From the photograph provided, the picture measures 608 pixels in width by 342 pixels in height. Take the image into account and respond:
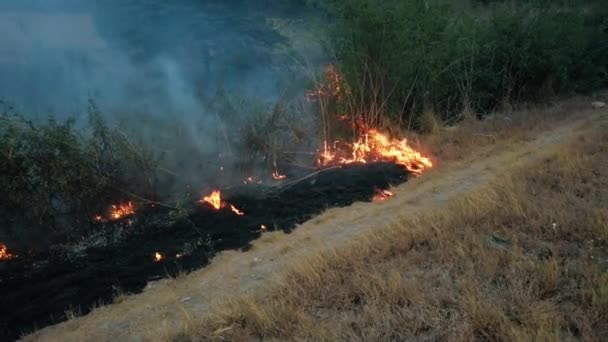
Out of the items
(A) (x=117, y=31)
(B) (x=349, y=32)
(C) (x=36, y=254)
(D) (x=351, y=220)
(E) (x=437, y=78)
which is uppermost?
(A) (x=117, y=31)

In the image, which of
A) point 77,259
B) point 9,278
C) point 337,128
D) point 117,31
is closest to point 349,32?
point 337,128

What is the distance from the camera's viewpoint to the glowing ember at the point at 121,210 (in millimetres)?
6535

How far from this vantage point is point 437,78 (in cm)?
930

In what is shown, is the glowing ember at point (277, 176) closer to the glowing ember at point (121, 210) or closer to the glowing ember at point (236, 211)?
the glowing ember at point (236, 211)

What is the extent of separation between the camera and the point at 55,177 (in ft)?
20.0

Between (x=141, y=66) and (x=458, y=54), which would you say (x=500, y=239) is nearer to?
(x=458, y=54)

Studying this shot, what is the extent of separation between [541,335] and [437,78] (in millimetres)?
7412

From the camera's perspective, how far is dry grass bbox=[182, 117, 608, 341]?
279 centimetres

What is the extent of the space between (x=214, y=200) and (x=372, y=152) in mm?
3041

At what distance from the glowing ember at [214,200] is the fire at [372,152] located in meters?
2.15

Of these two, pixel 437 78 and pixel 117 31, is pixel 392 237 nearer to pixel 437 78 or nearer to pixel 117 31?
pixel 437 78

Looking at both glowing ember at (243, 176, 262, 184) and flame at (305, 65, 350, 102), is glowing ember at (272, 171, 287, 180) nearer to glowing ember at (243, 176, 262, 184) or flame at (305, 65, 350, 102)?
glowing ember at (243, 176, 262, 184)

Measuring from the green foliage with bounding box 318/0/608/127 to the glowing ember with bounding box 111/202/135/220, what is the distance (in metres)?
4.33

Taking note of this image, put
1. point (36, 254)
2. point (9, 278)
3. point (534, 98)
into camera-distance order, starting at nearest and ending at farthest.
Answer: point (9, 278)
point (36, 254)
point (534, 98)
